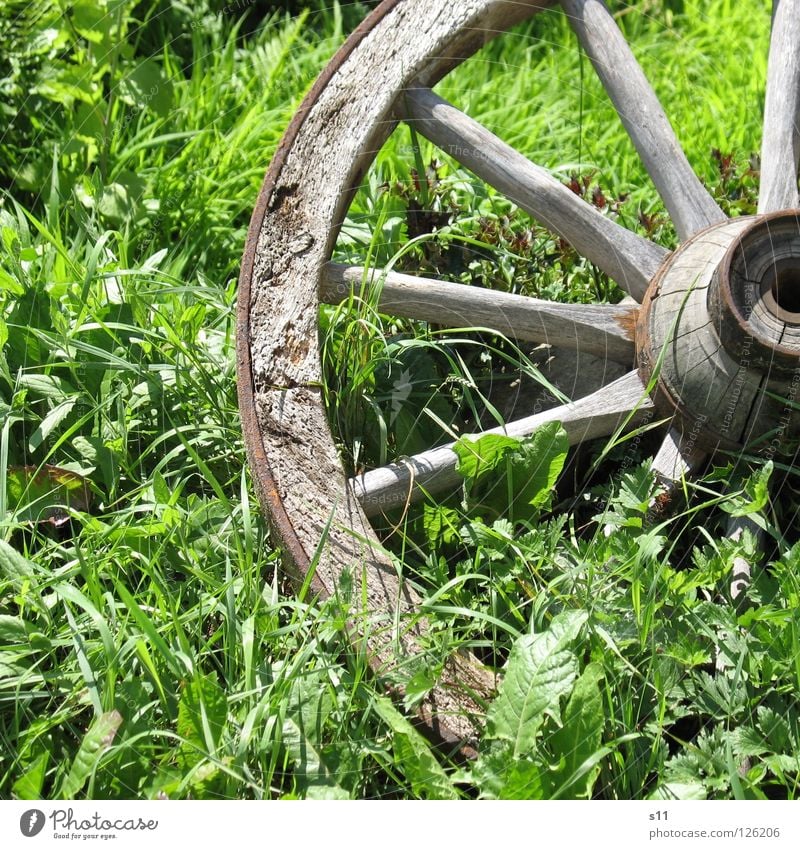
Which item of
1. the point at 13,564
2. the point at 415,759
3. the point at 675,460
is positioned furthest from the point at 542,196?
the point at 13,564

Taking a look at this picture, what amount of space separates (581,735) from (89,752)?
2.59 ft

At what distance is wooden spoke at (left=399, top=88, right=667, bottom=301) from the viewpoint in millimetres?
1935

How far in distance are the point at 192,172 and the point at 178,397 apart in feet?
2.96

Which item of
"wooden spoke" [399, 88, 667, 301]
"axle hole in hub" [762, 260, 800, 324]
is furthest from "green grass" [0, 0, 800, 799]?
"axle hole in hub" [762, 260, 800, 324]

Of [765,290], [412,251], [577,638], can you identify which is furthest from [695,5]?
[577,638]

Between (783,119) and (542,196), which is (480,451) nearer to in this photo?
(542,196)

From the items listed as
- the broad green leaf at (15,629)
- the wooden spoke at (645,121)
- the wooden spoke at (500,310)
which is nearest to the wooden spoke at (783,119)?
the wooden spoke at (645,121)

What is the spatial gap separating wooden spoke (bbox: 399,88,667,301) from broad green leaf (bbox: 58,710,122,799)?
1268 mm

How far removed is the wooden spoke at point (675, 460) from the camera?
1829 millimetres

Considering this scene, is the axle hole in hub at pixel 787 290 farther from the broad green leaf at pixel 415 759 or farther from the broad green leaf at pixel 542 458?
the broad green leaf at pixel 415 759

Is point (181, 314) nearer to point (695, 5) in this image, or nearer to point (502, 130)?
point (502, 130)

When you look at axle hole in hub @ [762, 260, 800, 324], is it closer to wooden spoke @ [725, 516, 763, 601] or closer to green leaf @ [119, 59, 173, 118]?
wooden spoke @ [725, 516, 763, 601]

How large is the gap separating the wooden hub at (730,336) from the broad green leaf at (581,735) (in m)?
0.56
